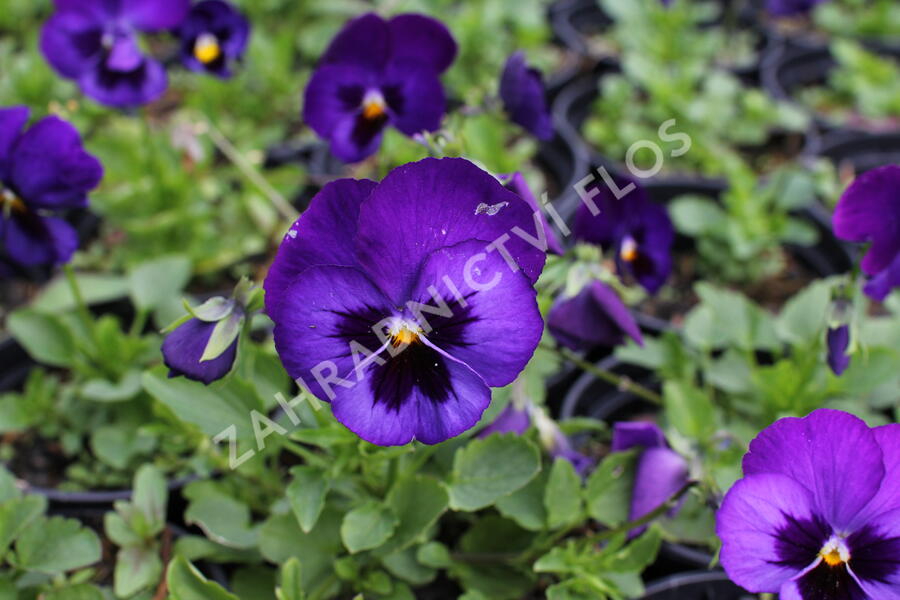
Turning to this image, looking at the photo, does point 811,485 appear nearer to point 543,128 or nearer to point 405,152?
point 543,128

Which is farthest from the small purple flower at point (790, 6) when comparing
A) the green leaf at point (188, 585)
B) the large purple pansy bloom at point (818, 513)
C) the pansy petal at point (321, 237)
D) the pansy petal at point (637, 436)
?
the green leaf at point (188, 585)

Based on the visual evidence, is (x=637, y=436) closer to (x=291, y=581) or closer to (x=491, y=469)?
(x=491, y=469)

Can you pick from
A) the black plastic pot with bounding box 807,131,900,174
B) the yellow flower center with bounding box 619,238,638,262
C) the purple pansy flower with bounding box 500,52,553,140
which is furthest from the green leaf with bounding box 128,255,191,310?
the black plastic pot with bounding box 807,131,900,174

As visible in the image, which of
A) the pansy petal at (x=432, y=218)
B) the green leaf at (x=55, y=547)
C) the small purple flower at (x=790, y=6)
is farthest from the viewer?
the small purple flower at (x=790, y=6)

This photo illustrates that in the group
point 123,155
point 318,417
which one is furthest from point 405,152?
point 318,417

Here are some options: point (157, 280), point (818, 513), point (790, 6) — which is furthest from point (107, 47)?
point (790, 6)

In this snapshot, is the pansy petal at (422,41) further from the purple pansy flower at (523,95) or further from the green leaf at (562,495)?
the green leaf at (562,495)
